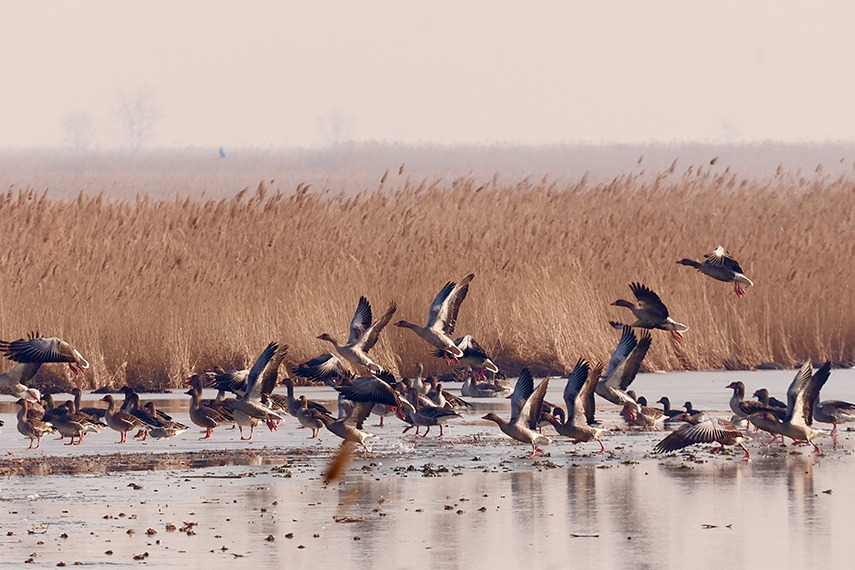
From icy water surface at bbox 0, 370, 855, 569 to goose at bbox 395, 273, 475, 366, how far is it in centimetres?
210

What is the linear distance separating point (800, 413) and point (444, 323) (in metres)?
4.64

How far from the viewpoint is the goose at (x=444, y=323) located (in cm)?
1672

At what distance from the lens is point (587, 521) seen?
970 centimetres

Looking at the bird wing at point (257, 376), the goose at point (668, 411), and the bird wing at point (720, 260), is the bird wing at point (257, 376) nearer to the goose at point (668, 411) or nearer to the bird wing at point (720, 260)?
the goose at point (668, 411)

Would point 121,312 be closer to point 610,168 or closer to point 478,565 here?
point 478,565

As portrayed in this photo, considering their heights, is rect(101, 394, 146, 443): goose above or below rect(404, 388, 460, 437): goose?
above

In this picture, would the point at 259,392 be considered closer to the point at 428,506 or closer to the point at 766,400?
the point at 428,506

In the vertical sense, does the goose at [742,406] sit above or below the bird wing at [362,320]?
below

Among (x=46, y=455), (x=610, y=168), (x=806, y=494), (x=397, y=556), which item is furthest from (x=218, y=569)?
(x=610, y=168)

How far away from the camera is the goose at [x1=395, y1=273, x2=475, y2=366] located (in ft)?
54.9

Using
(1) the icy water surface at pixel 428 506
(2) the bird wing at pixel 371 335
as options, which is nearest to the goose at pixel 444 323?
(2) the bird wing at pixel 371 335

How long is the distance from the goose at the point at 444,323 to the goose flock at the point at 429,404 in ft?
0.05

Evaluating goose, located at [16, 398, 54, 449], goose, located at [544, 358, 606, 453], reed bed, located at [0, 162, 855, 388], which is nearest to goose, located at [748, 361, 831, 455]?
goose, located at [544, 358, 606, 453]

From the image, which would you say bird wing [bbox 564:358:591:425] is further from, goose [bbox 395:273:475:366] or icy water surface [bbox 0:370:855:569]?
goose [bbox 395:273:475:366]
